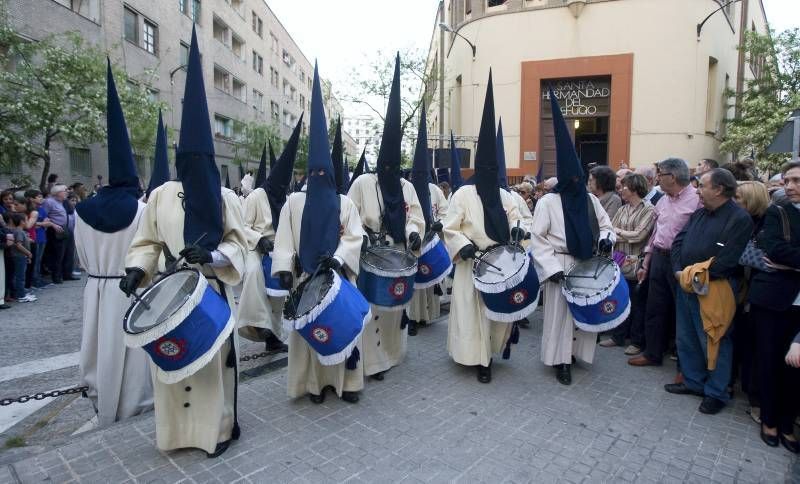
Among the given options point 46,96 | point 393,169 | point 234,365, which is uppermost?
point 46,96

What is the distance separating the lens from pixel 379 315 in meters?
4.90

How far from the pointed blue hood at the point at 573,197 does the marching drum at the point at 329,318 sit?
226cm

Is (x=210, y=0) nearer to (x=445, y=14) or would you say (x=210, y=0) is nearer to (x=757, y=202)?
(x=445, y=14)

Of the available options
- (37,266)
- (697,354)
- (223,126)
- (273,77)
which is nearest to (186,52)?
(223,126)

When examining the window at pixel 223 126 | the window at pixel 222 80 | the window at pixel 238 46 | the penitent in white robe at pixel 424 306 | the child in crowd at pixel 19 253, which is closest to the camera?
the penitent in white robe at pixel 424 306

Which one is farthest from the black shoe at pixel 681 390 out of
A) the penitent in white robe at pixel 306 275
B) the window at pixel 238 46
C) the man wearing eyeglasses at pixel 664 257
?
the window at pixel 238 46

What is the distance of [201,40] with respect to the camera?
2961 cm

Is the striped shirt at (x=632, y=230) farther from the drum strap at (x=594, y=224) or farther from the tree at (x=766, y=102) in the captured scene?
the tree at (x=766, y=102)

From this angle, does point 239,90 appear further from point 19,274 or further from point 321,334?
point 321,334

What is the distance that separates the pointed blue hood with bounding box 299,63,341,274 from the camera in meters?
3.99

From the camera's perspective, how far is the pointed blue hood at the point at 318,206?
3992 millimetres

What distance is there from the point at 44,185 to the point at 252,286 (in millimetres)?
11203

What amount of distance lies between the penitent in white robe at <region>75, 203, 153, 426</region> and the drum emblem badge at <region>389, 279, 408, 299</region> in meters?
2.08

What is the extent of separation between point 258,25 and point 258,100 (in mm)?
6073
